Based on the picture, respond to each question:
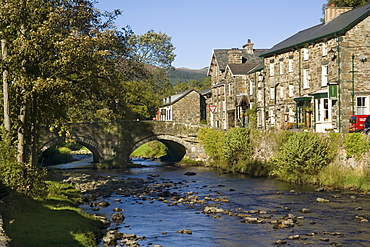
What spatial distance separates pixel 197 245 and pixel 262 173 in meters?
26.0

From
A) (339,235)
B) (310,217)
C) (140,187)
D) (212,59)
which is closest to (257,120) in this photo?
(212,59)

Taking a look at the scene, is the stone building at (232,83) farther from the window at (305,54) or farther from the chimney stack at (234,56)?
the window at (305,54)

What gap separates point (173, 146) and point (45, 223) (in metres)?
50.1

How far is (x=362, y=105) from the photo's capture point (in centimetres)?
4819

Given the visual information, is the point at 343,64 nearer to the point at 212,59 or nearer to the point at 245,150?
the point at 245,150

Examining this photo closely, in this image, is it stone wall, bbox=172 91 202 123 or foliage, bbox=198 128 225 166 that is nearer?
foliage, bbox=198 128 225 166

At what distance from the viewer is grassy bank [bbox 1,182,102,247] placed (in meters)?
18.3

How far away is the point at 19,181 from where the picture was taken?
26.5 metres

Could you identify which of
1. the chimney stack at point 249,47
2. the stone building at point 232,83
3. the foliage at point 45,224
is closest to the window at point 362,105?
the stone building at point 232,83

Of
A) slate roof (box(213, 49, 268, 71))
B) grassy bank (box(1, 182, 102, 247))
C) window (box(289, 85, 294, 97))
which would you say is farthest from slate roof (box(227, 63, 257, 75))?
grassy bank (box(1, 182, 102, 247))

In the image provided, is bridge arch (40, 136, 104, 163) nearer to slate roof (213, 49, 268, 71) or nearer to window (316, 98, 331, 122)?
slate roof (213, 49, 268, 71)

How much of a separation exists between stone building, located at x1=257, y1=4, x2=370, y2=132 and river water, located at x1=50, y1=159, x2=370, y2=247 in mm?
11846

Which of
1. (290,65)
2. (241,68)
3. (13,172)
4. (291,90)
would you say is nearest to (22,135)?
(13,172)

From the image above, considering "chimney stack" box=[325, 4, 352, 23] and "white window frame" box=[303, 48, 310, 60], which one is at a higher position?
"chimney stack" box=[325, 4, 352, 23]
